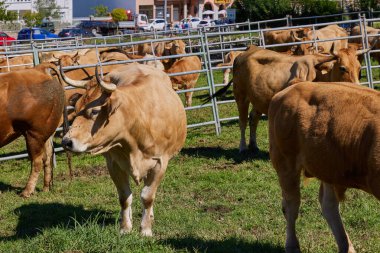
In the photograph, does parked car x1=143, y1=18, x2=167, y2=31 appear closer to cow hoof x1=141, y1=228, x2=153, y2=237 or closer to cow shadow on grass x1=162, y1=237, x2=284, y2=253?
cow hoof x1=141, y1=228, x2=153, y2=237

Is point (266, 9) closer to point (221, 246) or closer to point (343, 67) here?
point (343, 67)

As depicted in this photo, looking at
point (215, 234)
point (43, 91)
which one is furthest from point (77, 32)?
point (215, 234)

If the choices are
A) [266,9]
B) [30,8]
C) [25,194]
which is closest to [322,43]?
[25,194]

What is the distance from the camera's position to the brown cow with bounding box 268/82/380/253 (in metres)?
5.48

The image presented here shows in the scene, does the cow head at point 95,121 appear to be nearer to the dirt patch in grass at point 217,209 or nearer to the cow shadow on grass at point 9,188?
the dirt patch in grass at point 217,209

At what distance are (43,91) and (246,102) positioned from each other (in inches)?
151

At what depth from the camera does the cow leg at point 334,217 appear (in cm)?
625

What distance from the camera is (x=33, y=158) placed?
32.3ft

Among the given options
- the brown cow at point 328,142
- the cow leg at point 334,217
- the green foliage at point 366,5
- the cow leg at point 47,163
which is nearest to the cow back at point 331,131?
the brown cow at point 328,142

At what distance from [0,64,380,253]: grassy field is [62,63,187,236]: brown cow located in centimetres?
52

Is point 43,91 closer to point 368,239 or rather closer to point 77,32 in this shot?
point 368,239

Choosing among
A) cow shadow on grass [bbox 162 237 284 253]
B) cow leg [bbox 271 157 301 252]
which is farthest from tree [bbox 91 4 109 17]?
cow leg [bbox 271 157 301 252]

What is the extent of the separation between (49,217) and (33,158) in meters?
1.51

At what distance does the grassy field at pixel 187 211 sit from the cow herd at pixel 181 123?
0.46m
